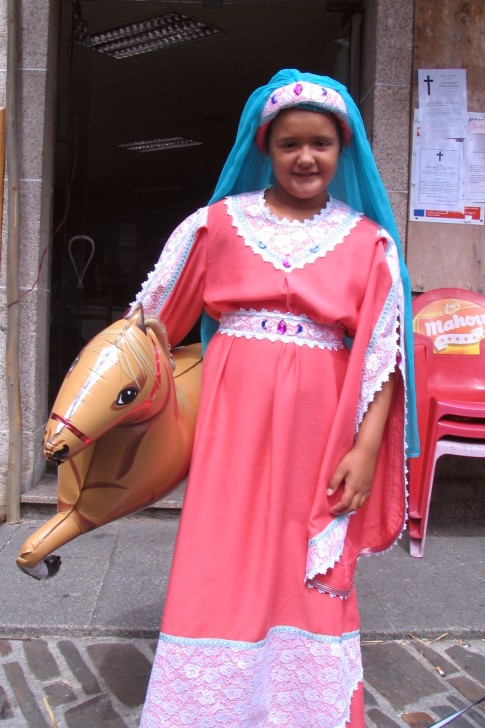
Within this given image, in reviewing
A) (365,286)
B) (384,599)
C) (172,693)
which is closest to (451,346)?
(384,599)

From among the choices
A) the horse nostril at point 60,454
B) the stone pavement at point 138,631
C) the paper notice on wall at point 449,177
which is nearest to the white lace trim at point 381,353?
the horse nostril at point 60,454

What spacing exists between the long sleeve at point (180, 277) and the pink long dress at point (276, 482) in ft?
0.17

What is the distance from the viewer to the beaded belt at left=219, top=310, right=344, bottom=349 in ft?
5.86

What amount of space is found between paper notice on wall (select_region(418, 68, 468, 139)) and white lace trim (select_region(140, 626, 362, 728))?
2.98m

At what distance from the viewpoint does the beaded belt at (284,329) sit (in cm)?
179

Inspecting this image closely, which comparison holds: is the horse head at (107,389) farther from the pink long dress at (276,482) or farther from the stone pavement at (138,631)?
the stone pavement at (138,631)

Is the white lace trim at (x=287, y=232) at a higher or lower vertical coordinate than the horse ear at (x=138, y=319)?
higher

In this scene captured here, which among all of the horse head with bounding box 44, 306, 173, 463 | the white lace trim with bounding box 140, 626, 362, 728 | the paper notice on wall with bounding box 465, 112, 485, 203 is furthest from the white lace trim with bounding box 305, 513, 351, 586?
the paper notice on wall with bounding box 465, 112, 485, 203

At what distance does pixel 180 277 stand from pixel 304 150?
1.54ft

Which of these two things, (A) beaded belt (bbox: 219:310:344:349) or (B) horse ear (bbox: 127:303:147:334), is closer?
(B) horse ear (bbox: 127:303:147:334)

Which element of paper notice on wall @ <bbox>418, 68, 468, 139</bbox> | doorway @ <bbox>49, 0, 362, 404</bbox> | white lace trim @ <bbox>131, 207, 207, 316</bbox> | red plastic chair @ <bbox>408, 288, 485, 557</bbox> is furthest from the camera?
doorway @ <bbox>49, 0, 362, 404</bbox>

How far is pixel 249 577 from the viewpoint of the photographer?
1712mm

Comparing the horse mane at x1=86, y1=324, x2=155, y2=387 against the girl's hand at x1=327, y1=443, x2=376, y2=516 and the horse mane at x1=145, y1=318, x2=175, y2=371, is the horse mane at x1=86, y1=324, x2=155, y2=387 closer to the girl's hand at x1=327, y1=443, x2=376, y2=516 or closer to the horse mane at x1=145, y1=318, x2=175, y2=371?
the horse mane at x1=145, y1=318, x2=175, y2=371

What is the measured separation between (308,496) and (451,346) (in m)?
2.32
